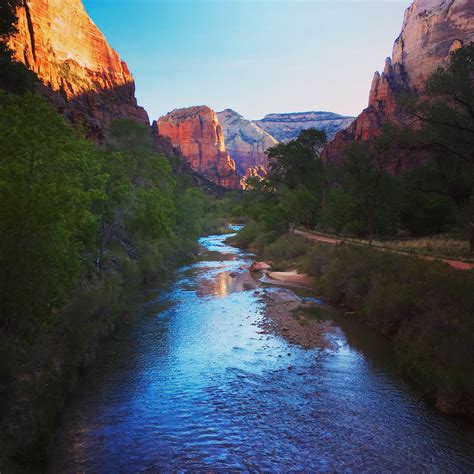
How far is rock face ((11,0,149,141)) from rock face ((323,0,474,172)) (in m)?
53.4

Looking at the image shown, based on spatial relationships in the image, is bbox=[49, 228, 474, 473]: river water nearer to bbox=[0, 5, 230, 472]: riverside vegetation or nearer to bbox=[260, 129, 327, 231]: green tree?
bbox=[0, 5, 230, 472]: riverside vegetation

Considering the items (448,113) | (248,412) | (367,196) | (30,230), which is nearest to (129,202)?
(30,230)

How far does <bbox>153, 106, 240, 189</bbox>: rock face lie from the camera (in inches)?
7092

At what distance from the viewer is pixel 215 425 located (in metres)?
9.26

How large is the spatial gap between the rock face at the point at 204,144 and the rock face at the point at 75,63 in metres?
81.8

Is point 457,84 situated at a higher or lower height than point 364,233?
higher

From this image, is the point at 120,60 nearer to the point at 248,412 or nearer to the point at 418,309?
the point at 418,309

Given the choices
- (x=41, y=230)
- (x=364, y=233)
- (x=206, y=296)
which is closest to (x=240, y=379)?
(x=41, y=230)

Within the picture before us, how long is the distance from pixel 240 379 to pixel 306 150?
47.5 meters

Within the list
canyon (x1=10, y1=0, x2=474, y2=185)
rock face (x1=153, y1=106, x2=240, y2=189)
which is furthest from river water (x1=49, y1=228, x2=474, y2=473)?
rock face (x1=153, y1=106, x2=240, y2=189)

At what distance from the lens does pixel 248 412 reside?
9.81 meters

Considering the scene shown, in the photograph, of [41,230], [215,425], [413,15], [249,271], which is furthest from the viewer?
[413,15]

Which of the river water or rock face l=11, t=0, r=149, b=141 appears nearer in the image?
the river water

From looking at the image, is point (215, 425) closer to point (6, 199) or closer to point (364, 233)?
point (6, 199)
